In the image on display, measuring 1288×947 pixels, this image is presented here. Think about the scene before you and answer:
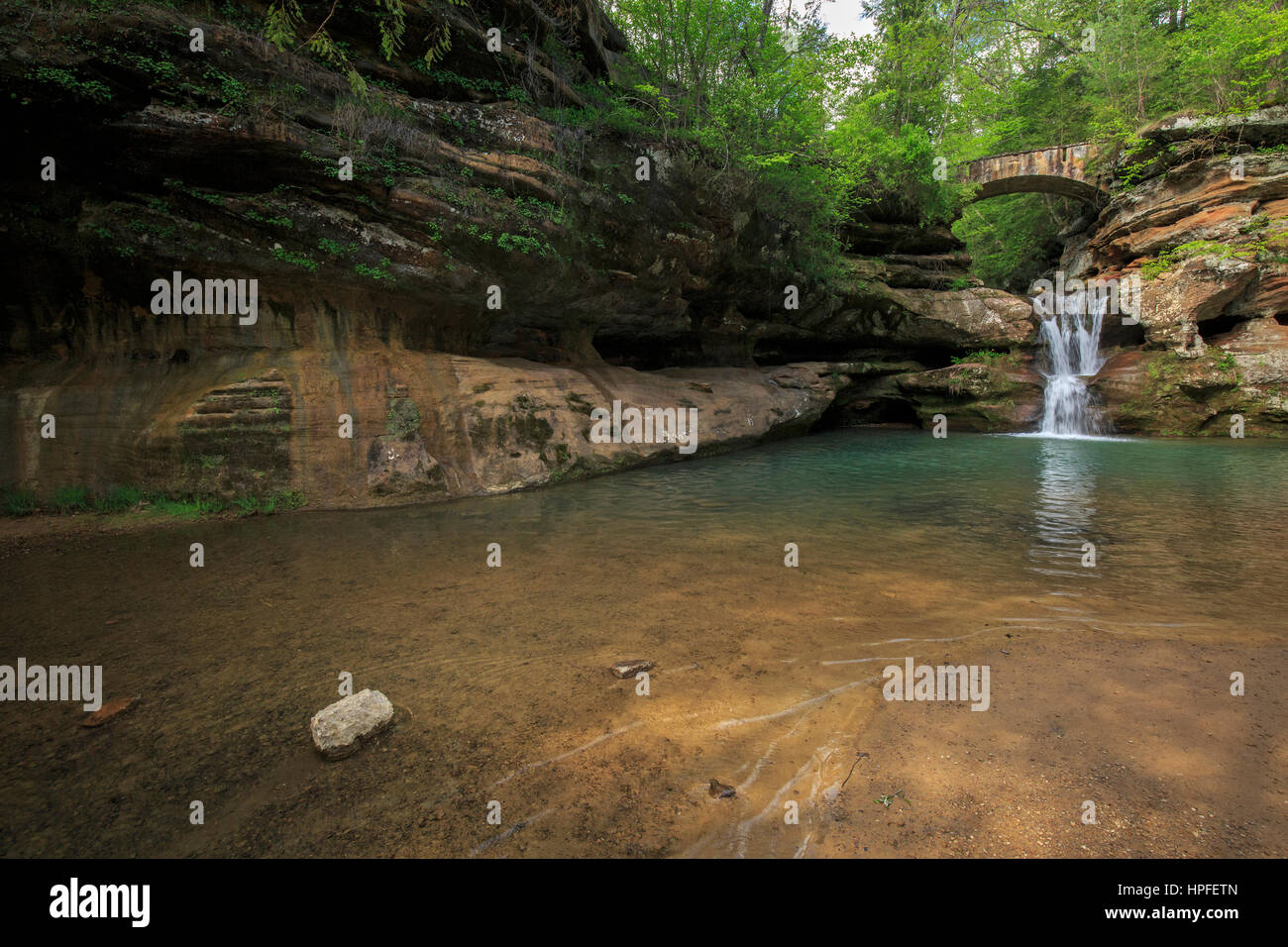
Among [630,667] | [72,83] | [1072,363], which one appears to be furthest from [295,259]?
[1072,363]

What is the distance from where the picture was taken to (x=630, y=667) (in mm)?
2928

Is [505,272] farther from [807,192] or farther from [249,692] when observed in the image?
[807,192]

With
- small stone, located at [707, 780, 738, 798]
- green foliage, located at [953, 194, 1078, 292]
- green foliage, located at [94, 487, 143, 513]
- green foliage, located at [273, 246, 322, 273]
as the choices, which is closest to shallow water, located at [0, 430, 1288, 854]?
small stone, located at [707, 780, 738, 798]

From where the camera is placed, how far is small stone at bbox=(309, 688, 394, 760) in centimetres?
222

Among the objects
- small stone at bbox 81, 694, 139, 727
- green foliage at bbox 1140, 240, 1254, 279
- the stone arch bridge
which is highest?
the stone arch bridge

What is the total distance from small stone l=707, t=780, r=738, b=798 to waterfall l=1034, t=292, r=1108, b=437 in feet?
57.5

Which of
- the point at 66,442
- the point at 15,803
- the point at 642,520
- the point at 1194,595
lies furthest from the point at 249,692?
the point at 66,442

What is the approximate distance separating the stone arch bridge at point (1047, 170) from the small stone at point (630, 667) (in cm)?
2337

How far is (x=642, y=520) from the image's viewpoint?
6.36 meters

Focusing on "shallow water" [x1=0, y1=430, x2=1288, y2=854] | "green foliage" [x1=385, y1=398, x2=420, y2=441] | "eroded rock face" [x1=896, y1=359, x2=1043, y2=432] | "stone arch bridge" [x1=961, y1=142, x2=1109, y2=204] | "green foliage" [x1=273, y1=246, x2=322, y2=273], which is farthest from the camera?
"stone arch bridge" [x1=961, y1=142, x2=1109, y2=204]

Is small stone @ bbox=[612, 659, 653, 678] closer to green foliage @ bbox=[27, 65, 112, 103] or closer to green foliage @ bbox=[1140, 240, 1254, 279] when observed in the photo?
green foliage @ bbox=[27, 65, 112, 103]

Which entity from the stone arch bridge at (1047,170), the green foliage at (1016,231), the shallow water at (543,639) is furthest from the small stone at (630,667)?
the green foliage at (1016,231)

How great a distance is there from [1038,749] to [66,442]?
1015cm

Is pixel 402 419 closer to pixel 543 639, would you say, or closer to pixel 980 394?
pixel 543 639
